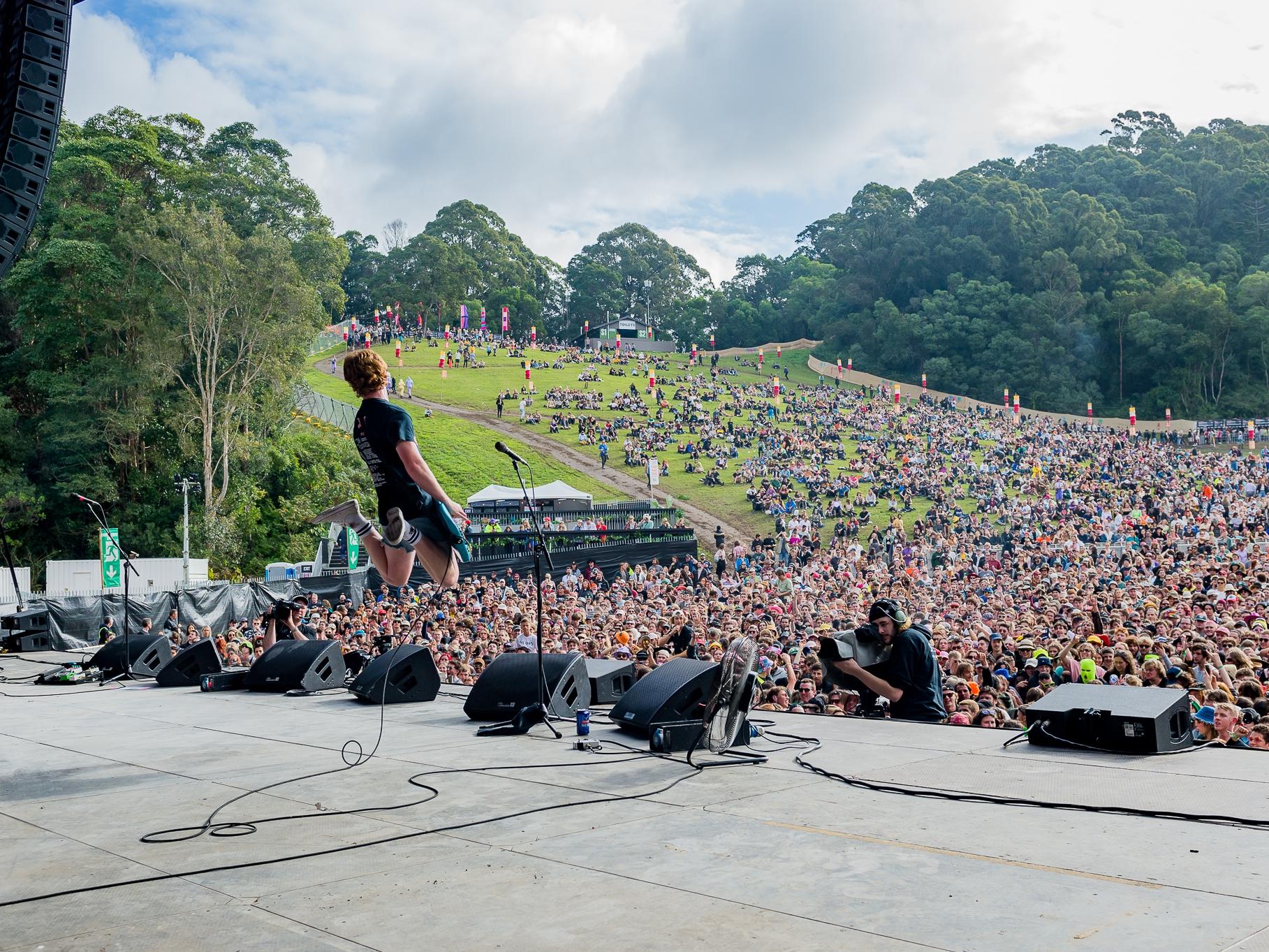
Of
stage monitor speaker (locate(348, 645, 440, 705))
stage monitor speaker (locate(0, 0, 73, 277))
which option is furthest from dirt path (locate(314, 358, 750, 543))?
stage monitor speaker (locate(0, 0, 73, 277))

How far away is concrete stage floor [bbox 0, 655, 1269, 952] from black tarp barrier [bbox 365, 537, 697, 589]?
58.2ft

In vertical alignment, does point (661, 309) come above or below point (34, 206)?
above

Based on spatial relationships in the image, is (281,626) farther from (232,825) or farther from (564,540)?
(564,540)

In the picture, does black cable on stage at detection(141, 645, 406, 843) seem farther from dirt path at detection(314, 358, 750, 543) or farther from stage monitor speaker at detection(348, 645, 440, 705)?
dirt path at detection(314, 358, 750, 543)

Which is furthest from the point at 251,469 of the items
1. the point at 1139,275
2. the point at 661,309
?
the point at 661,309

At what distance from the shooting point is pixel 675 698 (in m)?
7.32

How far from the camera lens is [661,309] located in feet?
386

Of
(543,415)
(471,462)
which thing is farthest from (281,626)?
(543,415)

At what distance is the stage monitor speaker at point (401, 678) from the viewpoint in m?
10.3

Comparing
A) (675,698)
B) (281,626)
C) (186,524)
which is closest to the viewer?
(675,698)

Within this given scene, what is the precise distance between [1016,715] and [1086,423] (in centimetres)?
6577

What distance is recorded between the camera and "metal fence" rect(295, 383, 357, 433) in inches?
1840

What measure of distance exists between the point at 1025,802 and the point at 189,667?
36.5 ft

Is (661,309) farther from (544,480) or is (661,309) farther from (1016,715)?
(1016,715)
